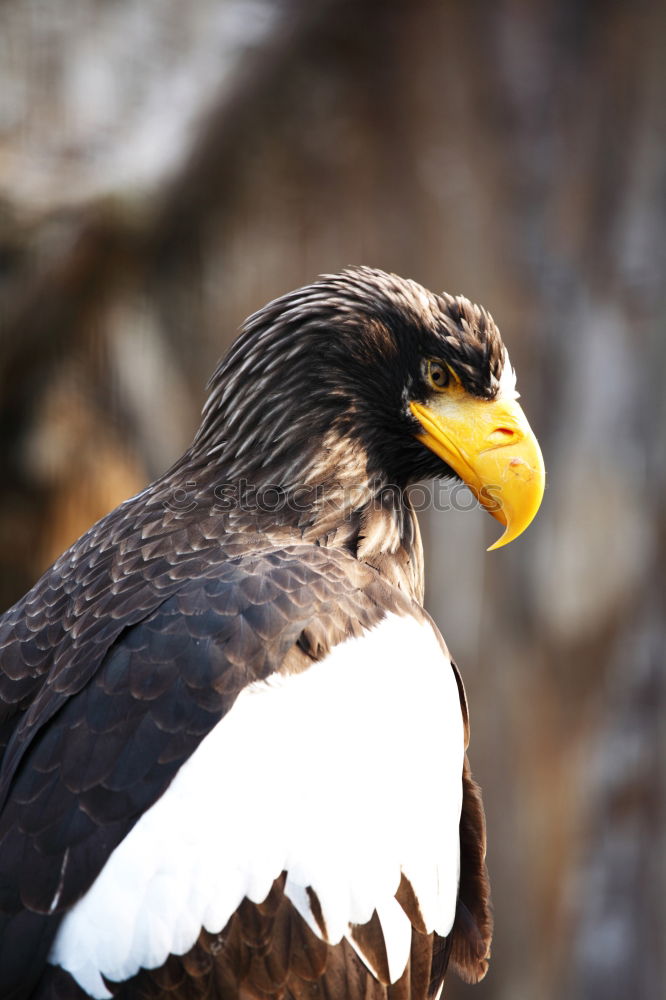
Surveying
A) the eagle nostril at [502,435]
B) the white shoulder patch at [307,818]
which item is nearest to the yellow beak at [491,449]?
the eagle nostril at [502,435]

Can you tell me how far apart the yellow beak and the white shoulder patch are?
12.8 inches

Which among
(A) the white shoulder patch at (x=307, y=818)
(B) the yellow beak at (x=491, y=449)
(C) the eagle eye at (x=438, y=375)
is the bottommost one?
(A) the white shoulder patch at (x=307, y=818)

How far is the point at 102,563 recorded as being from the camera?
7.46 feet

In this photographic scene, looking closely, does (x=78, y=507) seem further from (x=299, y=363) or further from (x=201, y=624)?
(x=201, y=624)

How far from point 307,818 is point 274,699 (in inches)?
8.3

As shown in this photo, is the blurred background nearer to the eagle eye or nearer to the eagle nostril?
the eagle eye

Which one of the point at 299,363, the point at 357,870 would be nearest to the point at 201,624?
the point at 357,870

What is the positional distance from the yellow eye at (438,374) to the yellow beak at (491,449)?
20 millimetres

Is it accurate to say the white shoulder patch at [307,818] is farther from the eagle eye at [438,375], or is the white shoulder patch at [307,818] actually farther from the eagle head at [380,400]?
the eagle eye at [438,375]

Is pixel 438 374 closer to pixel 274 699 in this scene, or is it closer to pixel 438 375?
pixel 438 375

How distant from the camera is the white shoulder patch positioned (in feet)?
5.90

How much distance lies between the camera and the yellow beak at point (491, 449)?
231cm

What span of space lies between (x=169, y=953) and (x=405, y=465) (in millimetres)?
1149

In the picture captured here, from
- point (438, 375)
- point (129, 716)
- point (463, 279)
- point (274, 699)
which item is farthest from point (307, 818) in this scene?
point (463, 279)
